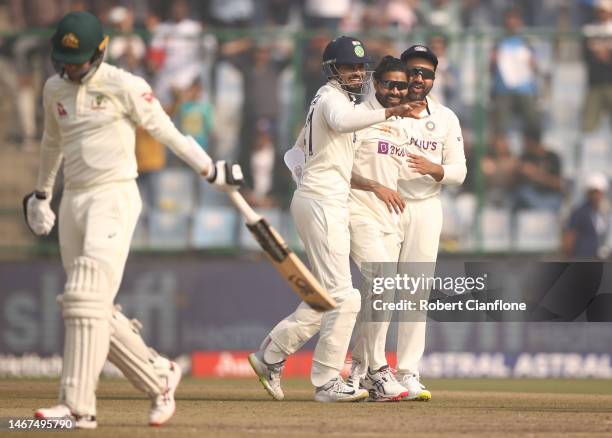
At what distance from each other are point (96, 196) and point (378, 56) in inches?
281

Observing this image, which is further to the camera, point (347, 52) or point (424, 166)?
point (424, 166)

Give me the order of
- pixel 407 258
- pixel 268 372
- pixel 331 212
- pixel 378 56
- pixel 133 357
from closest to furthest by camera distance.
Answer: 1. pixel 133 357
2. pixel 331 212
3. pixel 268 372
4. pixel 407 258
5. pixel 378 56

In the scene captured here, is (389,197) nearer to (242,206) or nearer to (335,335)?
(335,335)

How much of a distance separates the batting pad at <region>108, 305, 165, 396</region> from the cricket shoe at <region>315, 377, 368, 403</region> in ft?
6.37

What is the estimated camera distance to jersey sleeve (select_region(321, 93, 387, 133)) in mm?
8773

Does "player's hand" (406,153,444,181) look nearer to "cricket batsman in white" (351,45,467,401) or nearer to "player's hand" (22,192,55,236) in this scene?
"cricket batsman in white" (351,45,467,401)

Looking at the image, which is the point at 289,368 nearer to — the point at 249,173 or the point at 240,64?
the point at 249,173

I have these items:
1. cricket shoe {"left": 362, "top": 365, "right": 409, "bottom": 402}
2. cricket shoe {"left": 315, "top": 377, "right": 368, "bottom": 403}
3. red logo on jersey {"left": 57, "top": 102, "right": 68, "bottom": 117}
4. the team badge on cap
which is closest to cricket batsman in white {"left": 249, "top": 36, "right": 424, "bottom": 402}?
cricket shoe {"left": 315, "top": 377, "right": 368, "bottom": 403}

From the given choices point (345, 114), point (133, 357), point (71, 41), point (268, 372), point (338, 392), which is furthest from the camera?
point (268, 372)

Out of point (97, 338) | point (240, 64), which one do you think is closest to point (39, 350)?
point (240, 64)

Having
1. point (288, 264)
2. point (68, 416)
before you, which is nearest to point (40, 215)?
point (68, 416)

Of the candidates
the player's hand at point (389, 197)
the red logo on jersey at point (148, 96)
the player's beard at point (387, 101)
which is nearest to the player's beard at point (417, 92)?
the player's beard at point (387, 101)

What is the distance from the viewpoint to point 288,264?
8.02 meters

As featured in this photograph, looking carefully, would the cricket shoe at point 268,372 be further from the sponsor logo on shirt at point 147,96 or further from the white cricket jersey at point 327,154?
the sponsor logo on shirt at point 147,96
